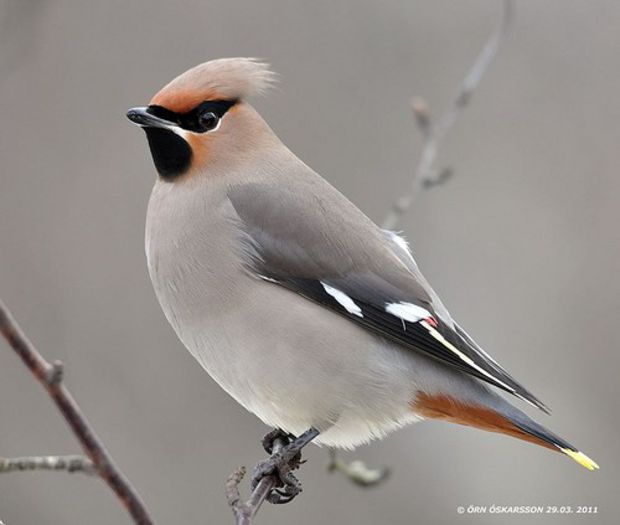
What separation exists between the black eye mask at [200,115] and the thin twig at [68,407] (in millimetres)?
2008

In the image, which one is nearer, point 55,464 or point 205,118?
point 55,464

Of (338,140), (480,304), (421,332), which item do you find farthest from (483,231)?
(421,332)

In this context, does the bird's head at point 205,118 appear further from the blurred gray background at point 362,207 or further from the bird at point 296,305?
the blurred gray background at point 362,207

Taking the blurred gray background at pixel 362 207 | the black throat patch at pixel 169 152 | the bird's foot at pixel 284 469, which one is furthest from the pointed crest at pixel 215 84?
the blurred gray background at pixel 362 207

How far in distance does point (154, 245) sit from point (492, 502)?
3249 mm

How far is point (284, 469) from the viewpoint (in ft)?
12.8

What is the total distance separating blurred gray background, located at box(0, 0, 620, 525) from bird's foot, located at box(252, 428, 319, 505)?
2565 millimetres

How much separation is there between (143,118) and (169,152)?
0.28 m

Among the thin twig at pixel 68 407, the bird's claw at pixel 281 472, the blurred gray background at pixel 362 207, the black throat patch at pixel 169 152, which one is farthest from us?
the blurred gray background at pixel 362 207

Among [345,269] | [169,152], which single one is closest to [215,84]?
[169,152]

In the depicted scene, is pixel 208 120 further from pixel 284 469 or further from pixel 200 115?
pixel 284 469

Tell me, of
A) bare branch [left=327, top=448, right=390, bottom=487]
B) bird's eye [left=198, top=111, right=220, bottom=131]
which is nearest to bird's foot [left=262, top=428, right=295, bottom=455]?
bare branch [left=327, top=448, right=390, bottom=487]

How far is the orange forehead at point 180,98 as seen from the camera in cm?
397

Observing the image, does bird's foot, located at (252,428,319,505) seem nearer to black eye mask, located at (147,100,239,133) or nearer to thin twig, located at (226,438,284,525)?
thin twig, located at (226,438,284,525)
